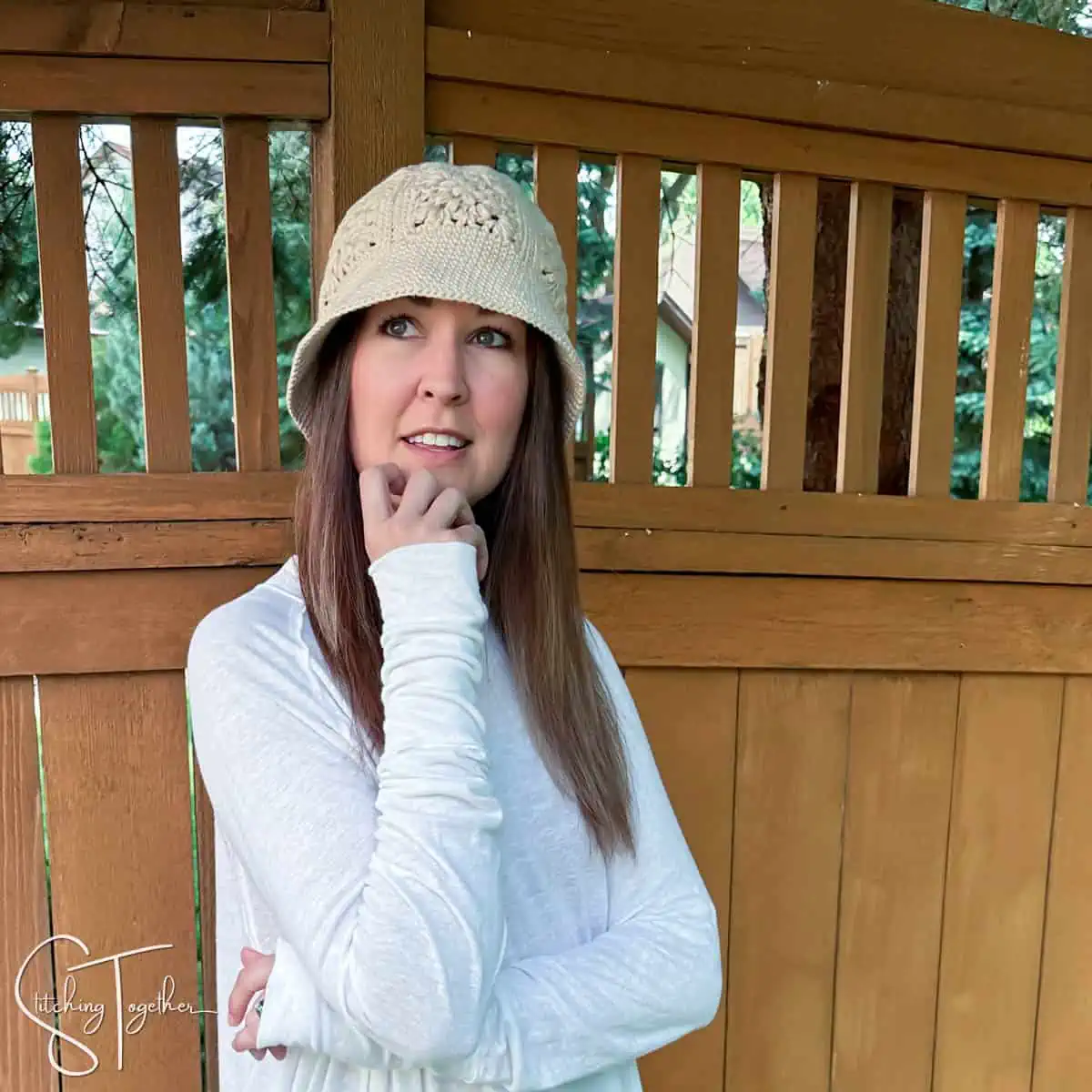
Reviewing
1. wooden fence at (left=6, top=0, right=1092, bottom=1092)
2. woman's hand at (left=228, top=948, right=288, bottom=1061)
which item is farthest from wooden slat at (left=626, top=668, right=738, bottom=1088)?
woman's hand at (left=228, top=948, right=288, bottom=1061)

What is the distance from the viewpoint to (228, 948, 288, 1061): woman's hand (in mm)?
837

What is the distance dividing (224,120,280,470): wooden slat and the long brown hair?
366 mm

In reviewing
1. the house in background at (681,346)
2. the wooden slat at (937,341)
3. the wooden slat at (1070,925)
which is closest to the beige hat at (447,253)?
the wooden slat at (937,341)

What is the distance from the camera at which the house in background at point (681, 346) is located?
8.00ft

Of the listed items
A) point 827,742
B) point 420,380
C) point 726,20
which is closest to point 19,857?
point 420,380

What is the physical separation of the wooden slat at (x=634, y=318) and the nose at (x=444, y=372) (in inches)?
22.1

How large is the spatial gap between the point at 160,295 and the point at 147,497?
29 centimetres

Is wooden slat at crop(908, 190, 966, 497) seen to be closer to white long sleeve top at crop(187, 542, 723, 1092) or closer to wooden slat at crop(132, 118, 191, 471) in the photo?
white long sleeve top at crop(187, 542, 723, 1092)

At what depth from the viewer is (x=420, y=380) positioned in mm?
921

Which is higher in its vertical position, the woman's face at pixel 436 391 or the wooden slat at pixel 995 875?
the woman's face at pixel 436 391

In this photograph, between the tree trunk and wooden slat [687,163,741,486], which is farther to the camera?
the tree trunk

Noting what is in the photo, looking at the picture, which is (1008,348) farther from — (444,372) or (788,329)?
(444,372)

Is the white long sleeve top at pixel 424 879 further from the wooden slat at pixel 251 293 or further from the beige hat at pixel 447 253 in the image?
the wooden slat at pixel 251 293

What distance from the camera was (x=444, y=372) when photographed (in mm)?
916
